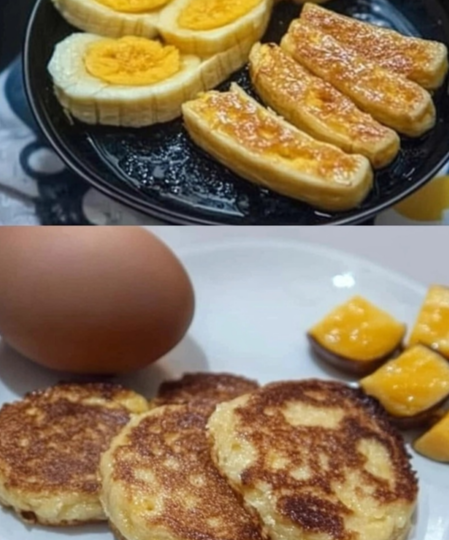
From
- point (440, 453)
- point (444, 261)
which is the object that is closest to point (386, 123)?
point (444, 261)

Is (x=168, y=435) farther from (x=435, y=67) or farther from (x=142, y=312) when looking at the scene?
(x=435, y=67)

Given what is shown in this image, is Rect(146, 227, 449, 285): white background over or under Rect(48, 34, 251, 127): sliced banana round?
under

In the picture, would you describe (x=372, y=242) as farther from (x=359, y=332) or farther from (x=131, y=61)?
(x=131, y=61)

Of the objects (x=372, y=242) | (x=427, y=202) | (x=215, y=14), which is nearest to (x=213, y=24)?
(x=215, y=14)

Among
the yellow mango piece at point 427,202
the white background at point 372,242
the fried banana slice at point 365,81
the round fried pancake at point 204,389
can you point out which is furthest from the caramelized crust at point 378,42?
the round fried pancake at point 204,389

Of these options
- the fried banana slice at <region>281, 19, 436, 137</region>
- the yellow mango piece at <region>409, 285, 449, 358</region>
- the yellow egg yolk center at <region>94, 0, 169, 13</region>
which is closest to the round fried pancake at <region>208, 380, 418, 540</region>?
the yellow mango piece at <region>409, 285, 449, 358</region>

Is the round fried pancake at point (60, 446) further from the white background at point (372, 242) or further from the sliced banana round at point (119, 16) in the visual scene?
the sliced banana round at point (119, 16)

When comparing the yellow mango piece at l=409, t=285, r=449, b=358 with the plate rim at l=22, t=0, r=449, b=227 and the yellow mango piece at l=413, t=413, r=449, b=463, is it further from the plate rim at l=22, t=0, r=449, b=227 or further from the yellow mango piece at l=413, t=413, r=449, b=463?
the plate rim at l=22, t=0, r=449, b=227
